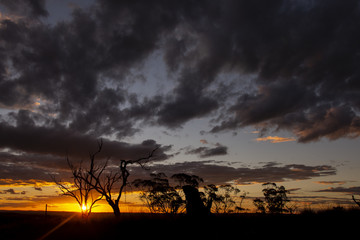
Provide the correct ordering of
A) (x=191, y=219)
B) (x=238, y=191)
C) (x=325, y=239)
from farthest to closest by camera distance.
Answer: (x=238, y=191) < (x=191, y=219) < (x=325, y=239)

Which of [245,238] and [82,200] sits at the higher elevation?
[82,200]

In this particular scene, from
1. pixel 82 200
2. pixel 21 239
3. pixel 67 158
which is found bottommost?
pixel 21 239

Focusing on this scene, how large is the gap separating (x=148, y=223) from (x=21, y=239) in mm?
9330

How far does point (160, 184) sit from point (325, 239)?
83.5 feet

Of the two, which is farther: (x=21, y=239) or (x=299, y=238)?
(x=21, y=239)

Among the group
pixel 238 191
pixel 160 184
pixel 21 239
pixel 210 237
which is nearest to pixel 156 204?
pixel 160 184

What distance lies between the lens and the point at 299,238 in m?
10.6

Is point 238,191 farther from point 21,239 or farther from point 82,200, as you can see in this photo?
point 21,239

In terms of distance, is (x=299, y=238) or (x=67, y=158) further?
(x=67, y=158)

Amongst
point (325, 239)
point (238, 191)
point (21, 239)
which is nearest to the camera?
point (325, 239)

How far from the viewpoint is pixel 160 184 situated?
1345 inches

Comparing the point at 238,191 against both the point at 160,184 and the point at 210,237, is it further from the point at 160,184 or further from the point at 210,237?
the point at 210,237

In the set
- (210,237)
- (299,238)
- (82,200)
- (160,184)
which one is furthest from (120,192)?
(299,238)

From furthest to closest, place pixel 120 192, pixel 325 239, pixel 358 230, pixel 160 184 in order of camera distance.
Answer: pixel 160 184, pixel 120 192, pixel 358 230, pixel 325 239
